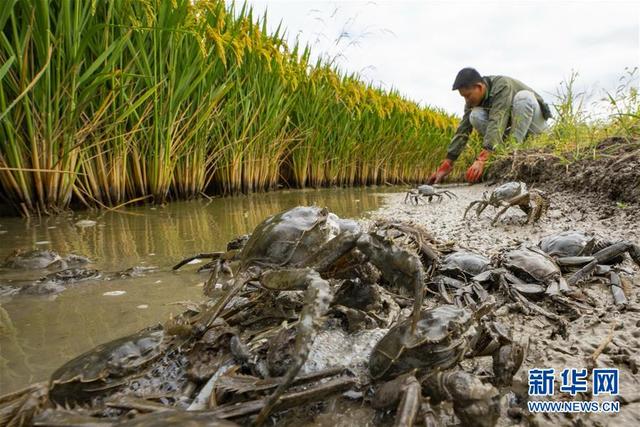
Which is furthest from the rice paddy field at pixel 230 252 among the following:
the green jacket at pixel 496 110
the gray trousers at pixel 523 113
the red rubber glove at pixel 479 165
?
the gray trousers at pixel 523 113

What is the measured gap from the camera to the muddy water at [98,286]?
1.20 metres

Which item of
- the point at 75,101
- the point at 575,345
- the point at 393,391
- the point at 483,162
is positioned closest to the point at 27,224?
the point at 75,101

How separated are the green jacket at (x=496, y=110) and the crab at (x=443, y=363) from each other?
249 inches

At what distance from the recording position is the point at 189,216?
153 inches

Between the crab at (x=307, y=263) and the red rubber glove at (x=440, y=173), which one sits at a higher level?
the red rubber glove at (x=440, y=173)

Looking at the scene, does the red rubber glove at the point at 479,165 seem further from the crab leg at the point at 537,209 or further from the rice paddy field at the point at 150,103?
the crab leg at the point at 537,209

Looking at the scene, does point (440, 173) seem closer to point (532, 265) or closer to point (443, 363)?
point (532, 265)

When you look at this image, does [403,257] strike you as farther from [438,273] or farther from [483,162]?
[483,162]

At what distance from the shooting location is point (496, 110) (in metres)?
7.32

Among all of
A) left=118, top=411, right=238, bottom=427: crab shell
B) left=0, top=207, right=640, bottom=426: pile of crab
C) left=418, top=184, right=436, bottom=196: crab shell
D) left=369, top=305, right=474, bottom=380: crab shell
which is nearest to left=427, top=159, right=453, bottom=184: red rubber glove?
left=418, top=184, right=436, bottom=196: crab shell

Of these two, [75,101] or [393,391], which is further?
[75,101]

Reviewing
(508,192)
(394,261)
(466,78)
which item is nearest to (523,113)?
(466,78)

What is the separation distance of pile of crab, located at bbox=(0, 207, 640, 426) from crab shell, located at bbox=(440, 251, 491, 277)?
24cm

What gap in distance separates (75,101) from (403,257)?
128 inches
